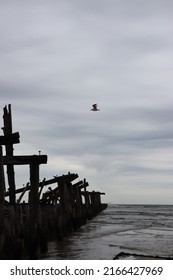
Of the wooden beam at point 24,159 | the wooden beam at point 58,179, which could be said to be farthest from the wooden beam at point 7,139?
the wooden beam at point 58,179

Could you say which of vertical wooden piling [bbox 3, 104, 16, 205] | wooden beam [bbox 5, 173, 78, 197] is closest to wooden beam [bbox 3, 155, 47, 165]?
vertical wooden piling [bbox 3, 104, 16, 205]

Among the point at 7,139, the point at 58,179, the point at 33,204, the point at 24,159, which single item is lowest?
the point at 33,204

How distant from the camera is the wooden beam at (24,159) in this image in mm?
12812

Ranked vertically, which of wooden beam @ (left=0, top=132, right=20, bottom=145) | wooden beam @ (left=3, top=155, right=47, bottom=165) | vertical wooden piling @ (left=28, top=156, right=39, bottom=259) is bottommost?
vertical wooden piling @ (left=28, top=156, right=39, bottom=259)

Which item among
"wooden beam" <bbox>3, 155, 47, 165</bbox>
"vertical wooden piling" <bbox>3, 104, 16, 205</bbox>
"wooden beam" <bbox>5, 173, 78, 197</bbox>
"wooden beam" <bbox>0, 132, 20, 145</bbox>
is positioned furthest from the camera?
"wooden beam" <bbox>5, 173, 78, 197</bbox>

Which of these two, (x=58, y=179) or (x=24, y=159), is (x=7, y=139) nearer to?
(x=24, y=159)

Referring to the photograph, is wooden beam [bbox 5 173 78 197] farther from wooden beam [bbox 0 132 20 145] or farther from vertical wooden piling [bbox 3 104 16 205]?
wooden beam [bbox 0 132 20 145]

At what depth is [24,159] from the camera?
1286 cm

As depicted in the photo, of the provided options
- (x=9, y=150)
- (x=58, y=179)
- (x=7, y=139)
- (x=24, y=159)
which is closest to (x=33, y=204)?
(x=24, y=159)

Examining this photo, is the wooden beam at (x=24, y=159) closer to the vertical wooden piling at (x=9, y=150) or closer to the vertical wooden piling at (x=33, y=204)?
the vertical wooden piling at (x=33, y=204)

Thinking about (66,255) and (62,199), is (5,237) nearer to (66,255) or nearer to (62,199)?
(66,255)

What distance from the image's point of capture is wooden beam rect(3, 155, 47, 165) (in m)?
12.8

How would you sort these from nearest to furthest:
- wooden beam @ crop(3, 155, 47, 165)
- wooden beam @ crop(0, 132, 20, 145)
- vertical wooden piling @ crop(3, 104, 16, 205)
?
wooden beam @ crop(0, 132, 20, 145), wooden beam @ crop(3, 155, 47, 165), vertical wooden piling @ crop(3, 104, 16, 205)
